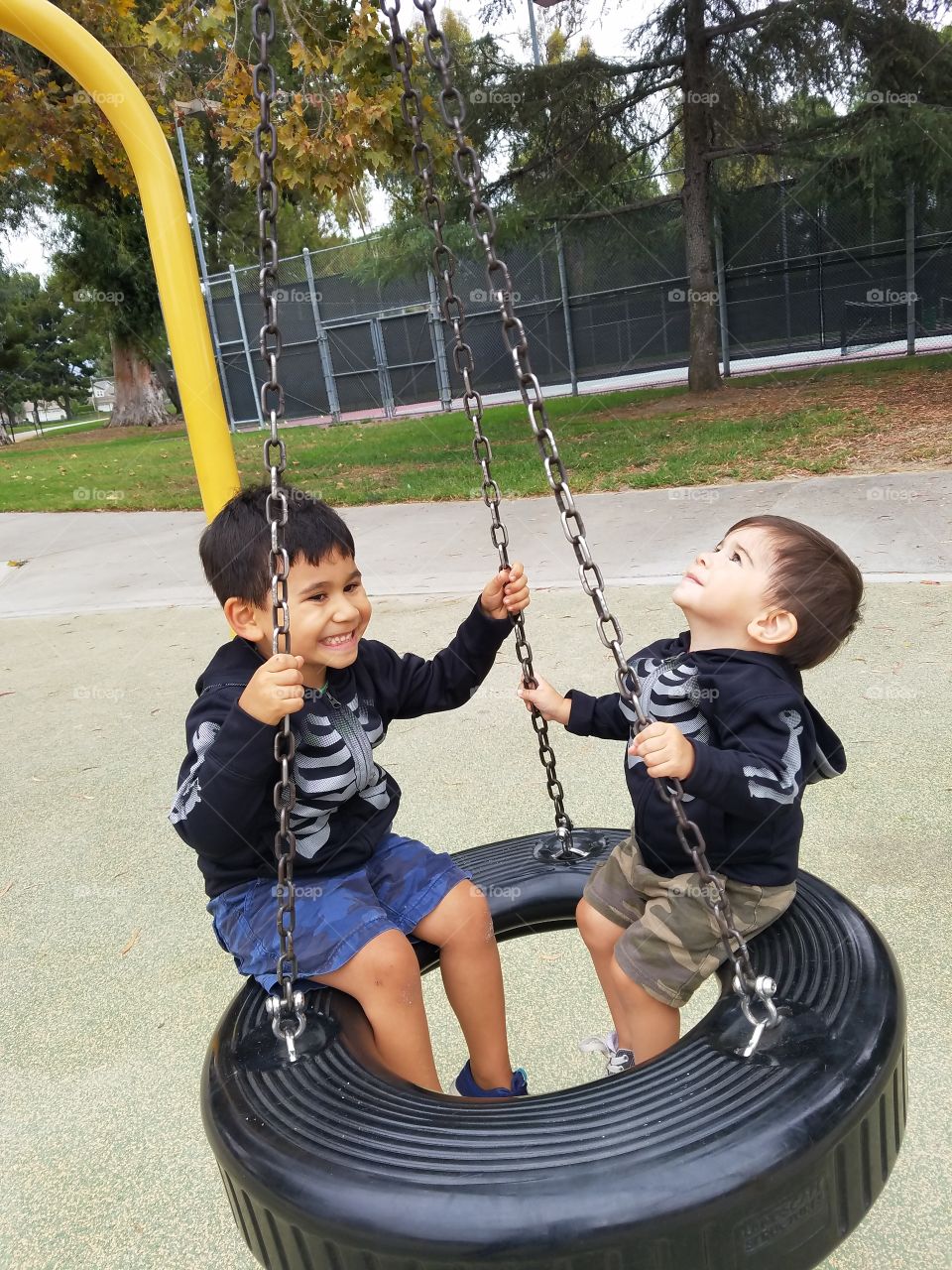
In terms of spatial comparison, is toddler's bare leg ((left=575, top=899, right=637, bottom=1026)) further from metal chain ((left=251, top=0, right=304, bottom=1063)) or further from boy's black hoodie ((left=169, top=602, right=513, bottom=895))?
metal chain ((left=251, top=0, right=304, bottom=1063))

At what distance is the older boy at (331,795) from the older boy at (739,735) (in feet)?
1.12

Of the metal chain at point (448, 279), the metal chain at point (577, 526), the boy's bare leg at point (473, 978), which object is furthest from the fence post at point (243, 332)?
the boy's bare leg at point (473, 978)

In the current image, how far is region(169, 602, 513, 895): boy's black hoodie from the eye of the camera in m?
1.48

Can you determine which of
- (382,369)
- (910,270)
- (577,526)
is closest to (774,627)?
(577,526)

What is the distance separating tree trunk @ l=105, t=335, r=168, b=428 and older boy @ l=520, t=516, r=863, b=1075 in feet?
80.9

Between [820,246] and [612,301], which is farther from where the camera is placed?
[612,301]

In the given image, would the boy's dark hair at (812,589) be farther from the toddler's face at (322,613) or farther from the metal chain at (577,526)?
the toddler's face at (322,613)

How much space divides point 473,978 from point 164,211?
266 centimetres

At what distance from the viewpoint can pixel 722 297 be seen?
1266cm

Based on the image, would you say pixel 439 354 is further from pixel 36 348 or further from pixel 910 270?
pixel 36 348

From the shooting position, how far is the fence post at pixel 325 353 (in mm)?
15633

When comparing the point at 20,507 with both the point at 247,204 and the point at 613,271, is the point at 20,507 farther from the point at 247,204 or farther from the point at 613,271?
the point at 247,204

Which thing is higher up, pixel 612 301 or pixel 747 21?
pixel 747 21

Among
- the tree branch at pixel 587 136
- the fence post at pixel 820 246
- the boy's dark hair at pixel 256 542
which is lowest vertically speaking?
the boy's dark hair at pixel 256 542
